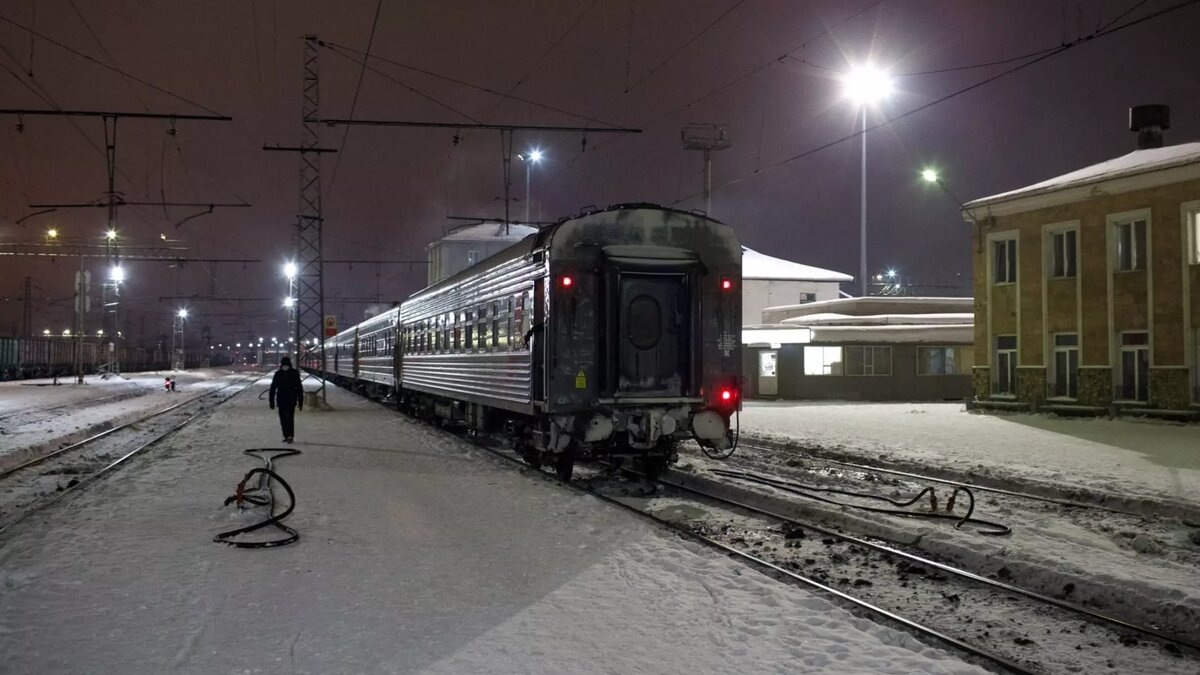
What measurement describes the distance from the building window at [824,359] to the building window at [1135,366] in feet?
40.7

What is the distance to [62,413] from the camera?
27.4 m

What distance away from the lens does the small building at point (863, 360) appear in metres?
34.6

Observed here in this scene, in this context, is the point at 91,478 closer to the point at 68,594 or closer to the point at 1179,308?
the point at 68,594

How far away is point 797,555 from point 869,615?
6.81 ft

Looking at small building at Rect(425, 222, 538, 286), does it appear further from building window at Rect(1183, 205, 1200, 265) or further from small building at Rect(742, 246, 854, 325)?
building window at Rect(1183, 205, 1200, 265)

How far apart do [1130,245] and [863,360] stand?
12628 mm

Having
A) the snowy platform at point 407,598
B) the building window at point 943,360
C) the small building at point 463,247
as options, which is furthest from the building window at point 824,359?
the small building at point 463,247

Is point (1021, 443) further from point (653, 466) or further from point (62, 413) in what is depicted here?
point (62, 413)

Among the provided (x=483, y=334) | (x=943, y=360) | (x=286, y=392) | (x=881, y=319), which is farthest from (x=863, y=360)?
(x=286, y=392)

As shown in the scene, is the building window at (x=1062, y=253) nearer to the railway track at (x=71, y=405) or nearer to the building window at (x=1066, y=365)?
the building window at (x=1066, y=365)

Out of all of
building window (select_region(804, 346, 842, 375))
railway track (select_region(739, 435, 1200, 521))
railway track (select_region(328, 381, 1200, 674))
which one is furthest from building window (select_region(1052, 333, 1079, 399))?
railway track (select_region(328, 381, 1200, 674))

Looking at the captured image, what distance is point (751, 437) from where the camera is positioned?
19.9 m

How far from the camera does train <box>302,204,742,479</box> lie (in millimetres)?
11602

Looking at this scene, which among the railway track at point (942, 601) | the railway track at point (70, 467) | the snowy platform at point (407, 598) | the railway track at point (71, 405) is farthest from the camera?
the railway track at point (71, 405)
